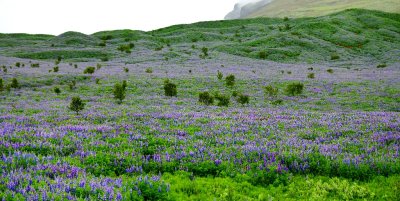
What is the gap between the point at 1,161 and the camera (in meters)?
7.71

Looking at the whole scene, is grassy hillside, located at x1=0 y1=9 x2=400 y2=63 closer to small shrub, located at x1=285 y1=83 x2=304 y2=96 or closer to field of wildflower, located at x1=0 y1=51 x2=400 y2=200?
small shrub, located at x1=285 y1=83 x2=304 y2=96

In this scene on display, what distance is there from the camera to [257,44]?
77.6 metres

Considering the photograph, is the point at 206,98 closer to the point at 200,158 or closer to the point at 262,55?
the point at 200,158

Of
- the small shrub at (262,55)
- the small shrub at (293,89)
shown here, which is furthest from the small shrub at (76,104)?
the small shrub at (262,55)

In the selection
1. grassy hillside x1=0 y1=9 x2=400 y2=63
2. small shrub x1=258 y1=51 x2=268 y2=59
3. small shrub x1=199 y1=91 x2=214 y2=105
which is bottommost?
small shrub x1=199 y1=91 x2=214 y2=105

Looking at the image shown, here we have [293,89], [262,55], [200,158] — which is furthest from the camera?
[262,55]

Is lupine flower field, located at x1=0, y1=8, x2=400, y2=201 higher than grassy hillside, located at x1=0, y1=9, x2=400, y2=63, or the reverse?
grassy hillside, located at x1=0, y1=9, x2=400, y2=63

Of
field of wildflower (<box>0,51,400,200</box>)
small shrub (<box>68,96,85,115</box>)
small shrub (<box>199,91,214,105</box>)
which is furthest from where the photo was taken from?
small shrub (<box>199,91,214,105</box>)

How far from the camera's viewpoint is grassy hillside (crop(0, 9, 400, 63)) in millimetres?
68375

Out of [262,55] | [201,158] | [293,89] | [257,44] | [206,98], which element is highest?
[257,44]

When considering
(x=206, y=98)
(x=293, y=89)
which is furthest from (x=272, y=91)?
(x=206, y=98)

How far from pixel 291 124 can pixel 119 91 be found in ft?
45.9

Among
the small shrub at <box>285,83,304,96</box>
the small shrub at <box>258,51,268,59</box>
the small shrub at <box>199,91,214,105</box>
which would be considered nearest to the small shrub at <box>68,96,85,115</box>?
the small shrub at <box>199,91,214,105</box>

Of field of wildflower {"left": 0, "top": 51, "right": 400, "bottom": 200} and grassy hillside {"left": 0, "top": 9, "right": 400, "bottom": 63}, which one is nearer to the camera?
field of wildflower {"left": 0, "top": 51, "right": 400, "bottom": 200}
